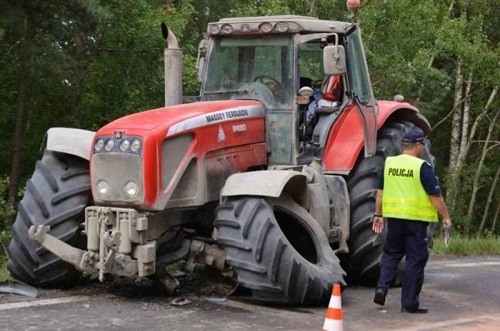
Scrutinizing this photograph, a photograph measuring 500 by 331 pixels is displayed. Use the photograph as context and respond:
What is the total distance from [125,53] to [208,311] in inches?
653

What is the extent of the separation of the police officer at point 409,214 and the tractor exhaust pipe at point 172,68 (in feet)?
7.95

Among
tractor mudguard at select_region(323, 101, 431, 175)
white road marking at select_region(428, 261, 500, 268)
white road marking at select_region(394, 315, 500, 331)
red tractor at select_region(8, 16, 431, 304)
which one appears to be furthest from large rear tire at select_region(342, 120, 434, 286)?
white road marking at select_region(428, 261, 500, 268)

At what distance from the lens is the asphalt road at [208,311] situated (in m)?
7.84

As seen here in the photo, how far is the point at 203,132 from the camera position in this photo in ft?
29.4

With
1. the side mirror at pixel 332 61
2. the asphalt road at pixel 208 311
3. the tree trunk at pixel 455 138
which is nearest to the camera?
the asphalt road at pixel 208 311

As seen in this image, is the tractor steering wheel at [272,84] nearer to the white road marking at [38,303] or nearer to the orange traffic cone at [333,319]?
the white road marking at [38,303]

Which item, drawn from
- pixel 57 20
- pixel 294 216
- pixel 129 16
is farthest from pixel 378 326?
pixel 129 16

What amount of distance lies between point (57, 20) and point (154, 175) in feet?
41.7

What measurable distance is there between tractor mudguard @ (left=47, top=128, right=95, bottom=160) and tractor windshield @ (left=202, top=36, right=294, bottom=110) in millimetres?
1414

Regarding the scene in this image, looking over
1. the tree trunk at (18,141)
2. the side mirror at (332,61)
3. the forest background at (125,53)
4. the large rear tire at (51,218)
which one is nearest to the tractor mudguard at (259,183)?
the side mirror at (332,61)

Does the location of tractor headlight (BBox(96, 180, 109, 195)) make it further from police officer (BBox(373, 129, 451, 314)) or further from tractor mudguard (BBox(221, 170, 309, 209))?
police officer (BBox(373, 129, 451, 314))

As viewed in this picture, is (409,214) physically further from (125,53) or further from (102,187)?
(125,53)

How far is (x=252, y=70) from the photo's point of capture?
391 inches

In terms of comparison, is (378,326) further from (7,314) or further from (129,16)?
(129,16)
